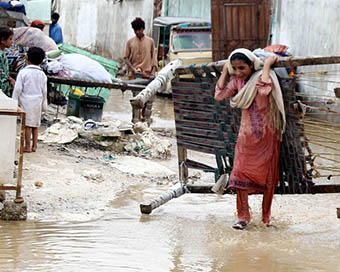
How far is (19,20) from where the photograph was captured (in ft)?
40.7

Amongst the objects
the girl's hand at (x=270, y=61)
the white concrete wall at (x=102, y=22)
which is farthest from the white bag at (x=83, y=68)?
the white concrete wall at (x=102, y=22)

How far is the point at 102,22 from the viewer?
30.8 m

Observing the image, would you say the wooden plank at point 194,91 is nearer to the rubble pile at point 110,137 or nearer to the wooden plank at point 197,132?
the wooden plank at point 197,132

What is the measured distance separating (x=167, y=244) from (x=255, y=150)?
1045mm

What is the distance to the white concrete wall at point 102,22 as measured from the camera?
28.4 m

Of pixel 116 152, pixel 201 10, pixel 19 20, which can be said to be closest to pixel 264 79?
pixel 116 152

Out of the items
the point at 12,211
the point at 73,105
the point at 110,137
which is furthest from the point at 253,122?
the point at 73,105

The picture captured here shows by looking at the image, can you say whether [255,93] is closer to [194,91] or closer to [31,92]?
[194,91]

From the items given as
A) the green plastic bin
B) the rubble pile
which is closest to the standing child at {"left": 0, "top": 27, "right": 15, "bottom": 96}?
the rubble pile

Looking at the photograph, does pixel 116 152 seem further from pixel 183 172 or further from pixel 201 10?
pixel 201 10

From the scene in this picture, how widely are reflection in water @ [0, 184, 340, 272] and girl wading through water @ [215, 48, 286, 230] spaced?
37 cm

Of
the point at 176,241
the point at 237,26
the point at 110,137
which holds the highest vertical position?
the point at 237,26

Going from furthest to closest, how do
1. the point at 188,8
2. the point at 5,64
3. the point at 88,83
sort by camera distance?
the point at 188,8 < the point at 88,83 < the point at 5,64

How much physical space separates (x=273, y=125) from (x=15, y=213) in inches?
84.0
